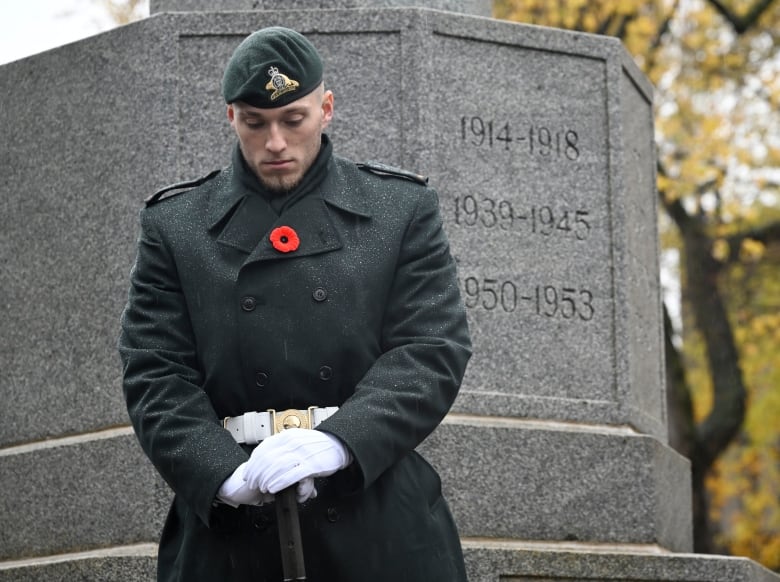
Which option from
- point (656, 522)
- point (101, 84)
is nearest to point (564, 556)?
point (656, 522)

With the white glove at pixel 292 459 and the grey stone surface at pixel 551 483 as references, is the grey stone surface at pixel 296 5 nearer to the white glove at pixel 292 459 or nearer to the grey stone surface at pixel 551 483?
the grey stone surface at pixel 551 483

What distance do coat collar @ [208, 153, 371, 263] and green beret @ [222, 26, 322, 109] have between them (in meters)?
0.26

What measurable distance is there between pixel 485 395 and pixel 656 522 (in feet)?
2.83

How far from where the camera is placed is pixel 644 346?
24.7 feet

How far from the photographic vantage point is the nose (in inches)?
160

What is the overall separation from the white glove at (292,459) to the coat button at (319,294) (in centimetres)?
40

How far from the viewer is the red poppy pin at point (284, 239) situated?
4109 mm

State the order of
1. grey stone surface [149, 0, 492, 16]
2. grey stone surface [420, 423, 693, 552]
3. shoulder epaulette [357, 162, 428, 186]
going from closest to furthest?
shoulder epaulette [357, 162, 428, 186] → grey stone surface [420, 423, 693, 552] → grey stone surface [149, 0, 492, 16]

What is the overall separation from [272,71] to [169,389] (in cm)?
81

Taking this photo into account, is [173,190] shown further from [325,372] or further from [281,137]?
[325,372]

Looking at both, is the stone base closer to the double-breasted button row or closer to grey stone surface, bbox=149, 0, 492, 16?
the double-breasted button row

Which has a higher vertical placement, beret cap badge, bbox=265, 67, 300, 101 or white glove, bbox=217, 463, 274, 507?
beret cap badge, bbox=265, 67, 300, 101

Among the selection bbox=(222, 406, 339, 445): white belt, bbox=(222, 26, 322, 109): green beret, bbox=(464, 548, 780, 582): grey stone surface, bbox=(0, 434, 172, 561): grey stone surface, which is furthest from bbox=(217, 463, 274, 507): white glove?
bbox=(0, 434, 172, 561): grey stone surface

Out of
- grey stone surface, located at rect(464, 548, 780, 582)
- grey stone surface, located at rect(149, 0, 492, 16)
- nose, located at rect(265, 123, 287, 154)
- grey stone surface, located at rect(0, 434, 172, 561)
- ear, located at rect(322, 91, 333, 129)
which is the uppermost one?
grey stone surface, located at rect(149, 0, 492, 16)
